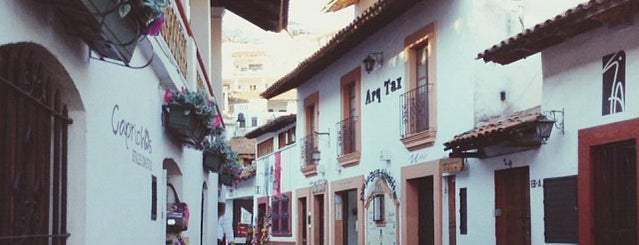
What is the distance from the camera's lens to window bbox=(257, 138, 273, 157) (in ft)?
113

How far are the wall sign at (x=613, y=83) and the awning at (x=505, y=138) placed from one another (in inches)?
54.1

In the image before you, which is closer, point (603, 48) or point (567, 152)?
point (603, 48)

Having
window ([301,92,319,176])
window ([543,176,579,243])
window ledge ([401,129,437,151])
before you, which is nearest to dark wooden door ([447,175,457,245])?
window ledge ([401,129,437,151])

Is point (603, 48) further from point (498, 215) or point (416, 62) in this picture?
point (416, 62)

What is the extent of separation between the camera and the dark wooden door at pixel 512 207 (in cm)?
1351

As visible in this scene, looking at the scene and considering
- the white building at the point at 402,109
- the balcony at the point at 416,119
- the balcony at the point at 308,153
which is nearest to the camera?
the white building at the point at 402,109

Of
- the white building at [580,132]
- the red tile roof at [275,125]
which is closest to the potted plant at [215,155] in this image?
the white building at [580,132]

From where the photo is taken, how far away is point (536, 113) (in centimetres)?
1240

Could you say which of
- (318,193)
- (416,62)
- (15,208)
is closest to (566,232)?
(416,62)

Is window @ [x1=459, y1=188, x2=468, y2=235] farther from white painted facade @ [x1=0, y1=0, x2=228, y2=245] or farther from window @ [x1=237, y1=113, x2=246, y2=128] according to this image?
window @ [x1=237, y1=113, x2=246, y2=128]

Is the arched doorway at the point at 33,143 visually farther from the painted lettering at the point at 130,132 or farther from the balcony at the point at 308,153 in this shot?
the balcony at the point at 308,153

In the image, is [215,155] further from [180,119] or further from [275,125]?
[275,125]

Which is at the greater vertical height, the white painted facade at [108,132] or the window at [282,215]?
the white painted facade at [108,132]

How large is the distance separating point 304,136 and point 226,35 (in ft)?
268
